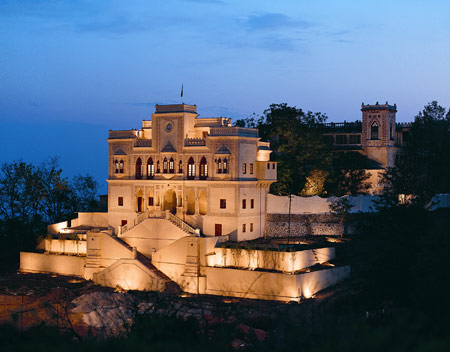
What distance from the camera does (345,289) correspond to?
125 ft

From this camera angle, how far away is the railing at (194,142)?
151ft

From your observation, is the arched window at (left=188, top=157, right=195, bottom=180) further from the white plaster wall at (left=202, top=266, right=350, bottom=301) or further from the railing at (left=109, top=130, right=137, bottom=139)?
the white plaster wall at (left=202, top=266, right=350, bottom=301)

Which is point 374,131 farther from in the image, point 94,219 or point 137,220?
point 94,219

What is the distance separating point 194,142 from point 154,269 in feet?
30.6

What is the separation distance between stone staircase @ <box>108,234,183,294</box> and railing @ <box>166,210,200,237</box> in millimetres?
2958

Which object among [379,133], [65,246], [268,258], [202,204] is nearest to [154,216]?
[202,204]

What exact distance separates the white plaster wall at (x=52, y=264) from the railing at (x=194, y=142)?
10359 mm

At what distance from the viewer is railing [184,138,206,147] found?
46.0m

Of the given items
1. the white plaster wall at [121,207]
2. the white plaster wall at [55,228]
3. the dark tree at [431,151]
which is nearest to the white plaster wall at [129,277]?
the white plaster wall at [121,207]

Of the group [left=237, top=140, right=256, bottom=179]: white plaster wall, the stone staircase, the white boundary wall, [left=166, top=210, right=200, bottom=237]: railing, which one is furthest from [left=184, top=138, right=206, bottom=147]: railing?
the stone staircase

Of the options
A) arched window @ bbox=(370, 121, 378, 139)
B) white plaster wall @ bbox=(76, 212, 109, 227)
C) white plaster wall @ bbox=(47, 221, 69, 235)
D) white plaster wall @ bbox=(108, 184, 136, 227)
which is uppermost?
arched window @ bbox=(370, 121, 378, 139)

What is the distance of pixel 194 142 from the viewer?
46.2m

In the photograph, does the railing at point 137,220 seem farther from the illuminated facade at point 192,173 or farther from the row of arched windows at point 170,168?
the row of arched windows at point 170,168

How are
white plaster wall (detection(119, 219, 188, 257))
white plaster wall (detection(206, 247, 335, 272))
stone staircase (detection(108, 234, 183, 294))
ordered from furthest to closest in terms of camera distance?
white plaster wall (detection(119, 219, 188, 257))
stone staircase (detection(108, 234, 183, 294))
white plaster wall (detection(206, 247, 335, 272))
